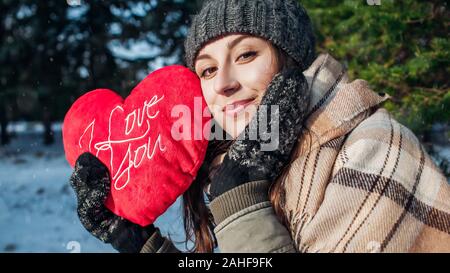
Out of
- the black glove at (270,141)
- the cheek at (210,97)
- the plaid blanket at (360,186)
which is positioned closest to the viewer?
the plaid blanket at (360,186)

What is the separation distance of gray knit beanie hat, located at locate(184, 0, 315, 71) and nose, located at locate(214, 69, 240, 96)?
136 mm

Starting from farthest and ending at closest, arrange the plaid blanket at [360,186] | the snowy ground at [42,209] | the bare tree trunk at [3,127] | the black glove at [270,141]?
the bare tree trunk at [3,127]
the snowy ground at [42,209]
the black glove at [270,141]
the plaid blanket at [360,186]

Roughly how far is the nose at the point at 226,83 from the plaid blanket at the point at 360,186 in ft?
0.86

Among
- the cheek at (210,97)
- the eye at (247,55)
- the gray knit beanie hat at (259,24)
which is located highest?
the gray knit beanie hat at (259,24)

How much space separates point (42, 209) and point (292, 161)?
4.97 metres

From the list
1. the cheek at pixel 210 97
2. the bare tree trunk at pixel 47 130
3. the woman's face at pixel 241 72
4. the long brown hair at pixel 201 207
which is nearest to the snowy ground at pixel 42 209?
the bare tree trunk at pixel 47 130

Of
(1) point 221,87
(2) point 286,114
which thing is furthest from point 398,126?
(1) point 221,87

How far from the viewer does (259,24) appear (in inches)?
61.0

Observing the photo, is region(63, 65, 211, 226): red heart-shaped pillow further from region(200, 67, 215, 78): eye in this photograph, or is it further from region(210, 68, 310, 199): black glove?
region(210, 68, 310, 199): black glove

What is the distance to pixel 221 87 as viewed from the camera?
1.54 metres

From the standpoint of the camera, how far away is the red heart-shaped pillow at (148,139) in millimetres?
1694

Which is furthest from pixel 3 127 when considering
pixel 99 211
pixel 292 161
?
pixel 292 161

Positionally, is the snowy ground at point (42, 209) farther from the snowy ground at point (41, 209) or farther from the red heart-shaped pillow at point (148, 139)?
the red heart-shaped pillow at point (148, 139)
